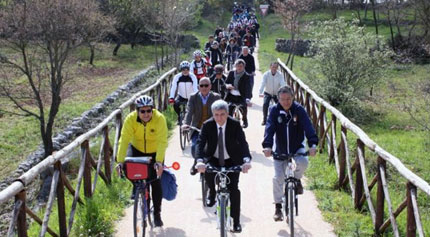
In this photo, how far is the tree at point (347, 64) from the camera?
17875mm

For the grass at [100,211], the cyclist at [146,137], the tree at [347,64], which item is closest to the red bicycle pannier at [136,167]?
the cyclist at [146,137]

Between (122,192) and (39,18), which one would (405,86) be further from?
(122,192)

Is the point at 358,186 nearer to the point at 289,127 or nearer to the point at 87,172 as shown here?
the point at 289,127

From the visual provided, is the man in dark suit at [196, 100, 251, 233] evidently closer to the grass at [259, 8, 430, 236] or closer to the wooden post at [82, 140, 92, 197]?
the grass at [259, 8, 430, 236]

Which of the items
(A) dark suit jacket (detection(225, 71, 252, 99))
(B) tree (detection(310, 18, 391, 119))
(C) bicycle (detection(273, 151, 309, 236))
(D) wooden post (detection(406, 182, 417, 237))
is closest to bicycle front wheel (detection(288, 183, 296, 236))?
(C) bicycle (detection(273, 151, 309, 236))

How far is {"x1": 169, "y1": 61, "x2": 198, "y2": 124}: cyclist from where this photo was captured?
1165 cm

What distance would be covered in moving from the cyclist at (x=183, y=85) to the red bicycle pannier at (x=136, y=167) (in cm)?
531

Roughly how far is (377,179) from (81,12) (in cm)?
1846

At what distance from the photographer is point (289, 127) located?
6.90m

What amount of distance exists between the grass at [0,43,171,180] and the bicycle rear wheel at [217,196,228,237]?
10426mm

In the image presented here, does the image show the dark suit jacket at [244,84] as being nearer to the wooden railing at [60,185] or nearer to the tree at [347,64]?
the wooden railing at [60,185]

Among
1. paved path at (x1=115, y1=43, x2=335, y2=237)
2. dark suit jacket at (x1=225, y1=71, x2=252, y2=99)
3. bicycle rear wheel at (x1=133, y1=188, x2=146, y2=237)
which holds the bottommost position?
paved path at (x1=115, y1=43, x2=335, y2=237)

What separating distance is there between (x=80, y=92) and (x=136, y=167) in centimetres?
2251

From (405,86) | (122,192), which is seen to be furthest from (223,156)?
(405,86)
